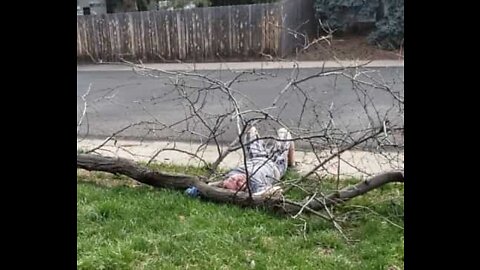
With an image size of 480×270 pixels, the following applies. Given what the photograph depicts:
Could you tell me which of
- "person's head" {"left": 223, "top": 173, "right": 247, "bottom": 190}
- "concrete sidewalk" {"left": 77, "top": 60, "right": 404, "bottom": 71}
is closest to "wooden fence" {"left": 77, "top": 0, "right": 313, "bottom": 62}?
"concrete sidewalk" {"left": 77, "top": 60, "right": 404, "bottom": 71}

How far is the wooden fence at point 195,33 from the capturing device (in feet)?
44.5

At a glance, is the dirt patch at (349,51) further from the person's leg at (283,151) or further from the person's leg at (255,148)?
the person's leg at (255,148)

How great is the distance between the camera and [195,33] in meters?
14.0

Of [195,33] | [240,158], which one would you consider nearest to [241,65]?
[195,33]

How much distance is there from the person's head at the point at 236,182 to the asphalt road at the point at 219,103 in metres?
0.83

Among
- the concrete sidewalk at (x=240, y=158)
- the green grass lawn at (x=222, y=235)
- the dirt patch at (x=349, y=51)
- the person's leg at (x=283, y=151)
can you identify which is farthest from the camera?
the dirt patch at (x=349, y=51)

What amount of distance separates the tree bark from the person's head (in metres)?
0.09

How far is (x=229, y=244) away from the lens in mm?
3000

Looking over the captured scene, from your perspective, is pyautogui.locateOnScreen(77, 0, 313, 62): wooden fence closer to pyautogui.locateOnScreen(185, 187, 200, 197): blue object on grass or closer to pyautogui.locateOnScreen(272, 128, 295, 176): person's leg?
pyautogui.locateOnScreen(272, 128, 295, 176): person's leg

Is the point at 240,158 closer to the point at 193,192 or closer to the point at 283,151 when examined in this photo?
the point at 283,151

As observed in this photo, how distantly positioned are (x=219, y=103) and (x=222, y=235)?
481cm

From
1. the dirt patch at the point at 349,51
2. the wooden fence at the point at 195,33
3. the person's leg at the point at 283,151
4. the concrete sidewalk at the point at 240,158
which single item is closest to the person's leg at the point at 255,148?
the person's leg at the point at 283,151
